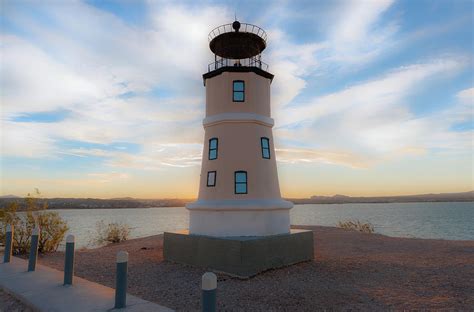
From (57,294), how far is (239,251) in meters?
5.46

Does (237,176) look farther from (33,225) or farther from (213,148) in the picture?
(33,225)

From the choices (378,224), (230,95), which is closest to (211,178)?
(230,95)

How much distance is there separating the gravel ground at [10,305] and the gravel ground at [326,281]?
2.78 meters

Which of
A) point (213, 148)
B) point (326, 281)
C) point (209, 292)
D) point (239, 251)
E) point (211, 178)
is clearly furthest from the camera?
point (213, 148)

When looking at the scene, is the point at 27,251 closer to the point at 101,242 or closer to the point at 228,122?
the point at 101,242

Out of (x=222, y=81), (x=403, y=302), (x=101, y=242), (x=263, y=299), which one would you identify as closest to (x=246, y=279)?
(x=263, y=299)

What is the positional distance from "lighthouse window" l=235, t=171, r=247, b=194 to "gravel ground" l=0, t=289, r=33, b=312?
7692 mm

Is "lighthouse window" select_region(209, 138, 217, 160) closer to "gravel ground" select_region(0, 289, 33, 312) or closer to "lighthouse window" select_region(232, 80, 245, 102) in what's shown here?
"lighthouse window" select_region(232, 80, 245, 102)

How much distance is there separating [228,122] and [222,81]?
1.87 metres

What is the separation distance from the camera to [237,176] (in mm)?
13203

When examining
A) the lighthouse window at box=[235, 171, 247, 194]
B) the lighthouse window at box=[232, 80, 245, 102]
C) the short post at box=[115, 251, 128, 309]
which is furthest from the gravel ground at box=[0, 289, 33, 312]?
the lighthouse window at box=[232, 80, 245, 102]

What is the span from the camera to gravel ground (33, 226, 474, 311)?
8406 millimetres

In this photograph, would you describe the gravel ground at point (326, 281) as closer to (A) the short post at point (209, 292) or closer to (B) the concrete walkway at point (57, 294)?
(B) the concrete walkway at point (57, 294)

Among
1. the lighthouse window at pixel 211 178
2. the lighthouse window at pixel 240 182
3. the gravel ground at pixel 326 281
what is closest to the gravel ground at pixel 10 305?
the gravel ground at pixel 326 281
